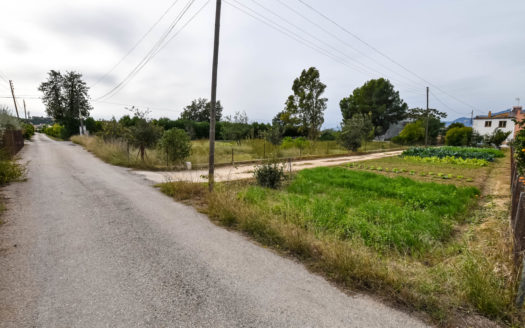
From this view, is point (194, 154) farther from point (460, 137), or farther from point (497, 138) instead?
point (460, 137)

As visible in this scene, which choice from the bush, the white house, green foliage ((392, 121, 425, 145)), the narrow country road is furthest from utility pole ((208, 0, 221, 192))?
the white house

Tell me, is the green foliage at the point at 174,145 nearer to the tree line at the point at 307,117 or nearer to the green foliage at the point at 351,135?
the tree line at the point at 307,117

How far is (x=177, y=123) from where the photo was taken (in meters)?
32.8

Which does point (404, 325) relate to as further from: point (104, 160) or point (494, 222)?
point (104, 160)

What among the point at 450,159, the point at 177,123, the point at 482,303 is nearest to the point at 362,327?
the point at 482,303

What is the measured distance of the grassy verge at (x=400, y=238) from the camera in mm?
2623

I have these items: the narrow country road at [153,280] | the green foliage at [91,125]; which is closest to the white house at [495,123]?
the narrow country road at [153,280]

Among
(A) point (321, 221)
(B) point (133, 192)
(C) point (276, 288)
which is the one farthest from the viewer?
(B) point (133, 192)

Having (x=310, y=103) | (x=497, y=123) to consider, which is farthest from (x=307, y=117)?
(x=497, y=123)

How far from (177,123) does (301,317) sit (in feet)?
110

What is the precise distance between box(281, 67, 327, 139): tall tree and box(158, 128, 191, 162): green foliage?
2479 centimetres

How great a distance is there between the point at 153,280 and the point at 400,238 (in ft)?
12.6

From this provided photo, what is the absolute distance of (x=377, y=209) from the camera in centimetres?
542

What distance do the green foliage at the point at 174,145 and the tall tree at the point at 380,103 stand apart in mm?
42076
